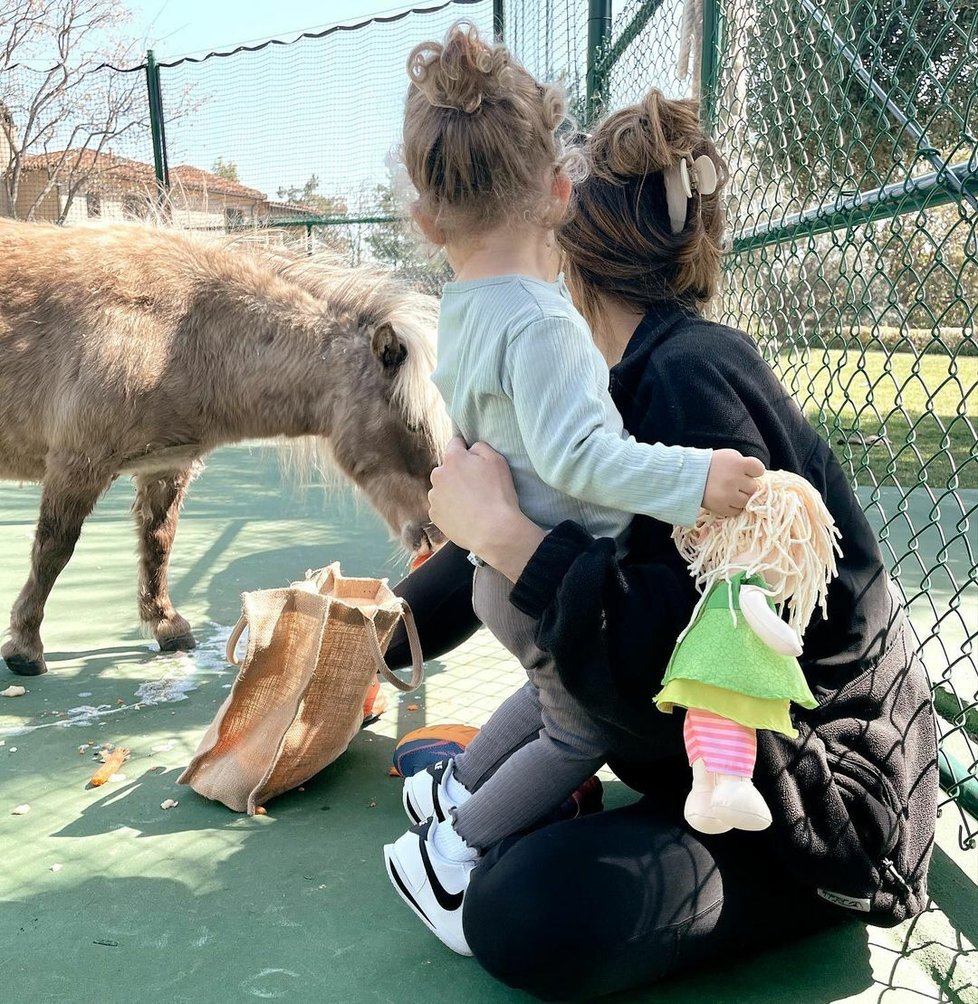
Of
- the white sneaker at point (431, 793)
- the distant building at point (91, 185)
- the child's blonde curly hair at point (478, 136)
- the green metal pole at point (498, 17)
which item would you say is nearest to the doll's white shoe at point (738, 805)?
the white sneaker at point (431, 793)

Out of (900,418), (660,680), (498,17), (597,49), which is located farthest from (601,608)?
(900,418)

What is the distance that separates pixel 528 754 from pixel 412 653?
69 centimetres

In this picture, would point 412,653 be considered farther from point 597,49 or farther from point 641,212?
point 597,49

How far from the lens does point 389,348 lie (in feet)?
10.9

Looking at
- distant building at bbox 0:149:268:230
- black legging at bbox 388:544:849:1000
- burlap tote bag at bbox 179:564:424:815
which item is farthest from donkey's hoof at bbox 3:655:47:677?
distant building at bbox 0:149:268:230

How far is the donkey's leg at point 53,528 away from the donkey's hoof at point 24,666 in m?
0.02

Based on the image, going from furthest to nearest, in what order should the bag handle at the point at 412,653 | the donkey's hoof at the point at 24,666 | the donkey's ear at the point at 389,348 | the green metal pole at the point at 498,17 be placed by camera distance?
the green metal pole at the point at 498,17 → the donkey's ear at the point at 389,348 → the donkey's hoof at the point at 24,666 → the bag handle at the point at 412,653

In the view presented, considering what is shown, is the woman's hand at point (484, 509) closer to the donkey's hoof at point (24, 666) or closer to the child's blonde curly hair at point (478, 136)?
the child's blonde curly hair at point (478, 136)

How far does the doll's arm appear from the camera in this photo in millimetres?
1318

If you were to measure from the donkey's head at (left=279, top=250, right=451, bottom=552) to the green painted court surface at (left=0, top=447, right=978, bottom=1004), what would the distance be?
60 cm

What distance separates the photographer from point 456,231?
66.2 inches

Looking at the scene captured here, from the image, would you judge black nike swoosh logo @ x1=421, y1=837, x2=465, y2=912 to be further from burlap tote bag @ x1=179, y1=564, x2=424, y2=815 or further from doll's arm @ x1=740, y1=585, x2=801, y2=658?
doll's arm @ x1=740, y1=585, x2=801, y2=658

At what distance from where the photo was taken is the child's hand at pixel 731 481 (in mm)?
1391

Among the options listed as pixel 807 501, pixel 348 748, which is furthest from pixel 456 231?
pixel 348 748
